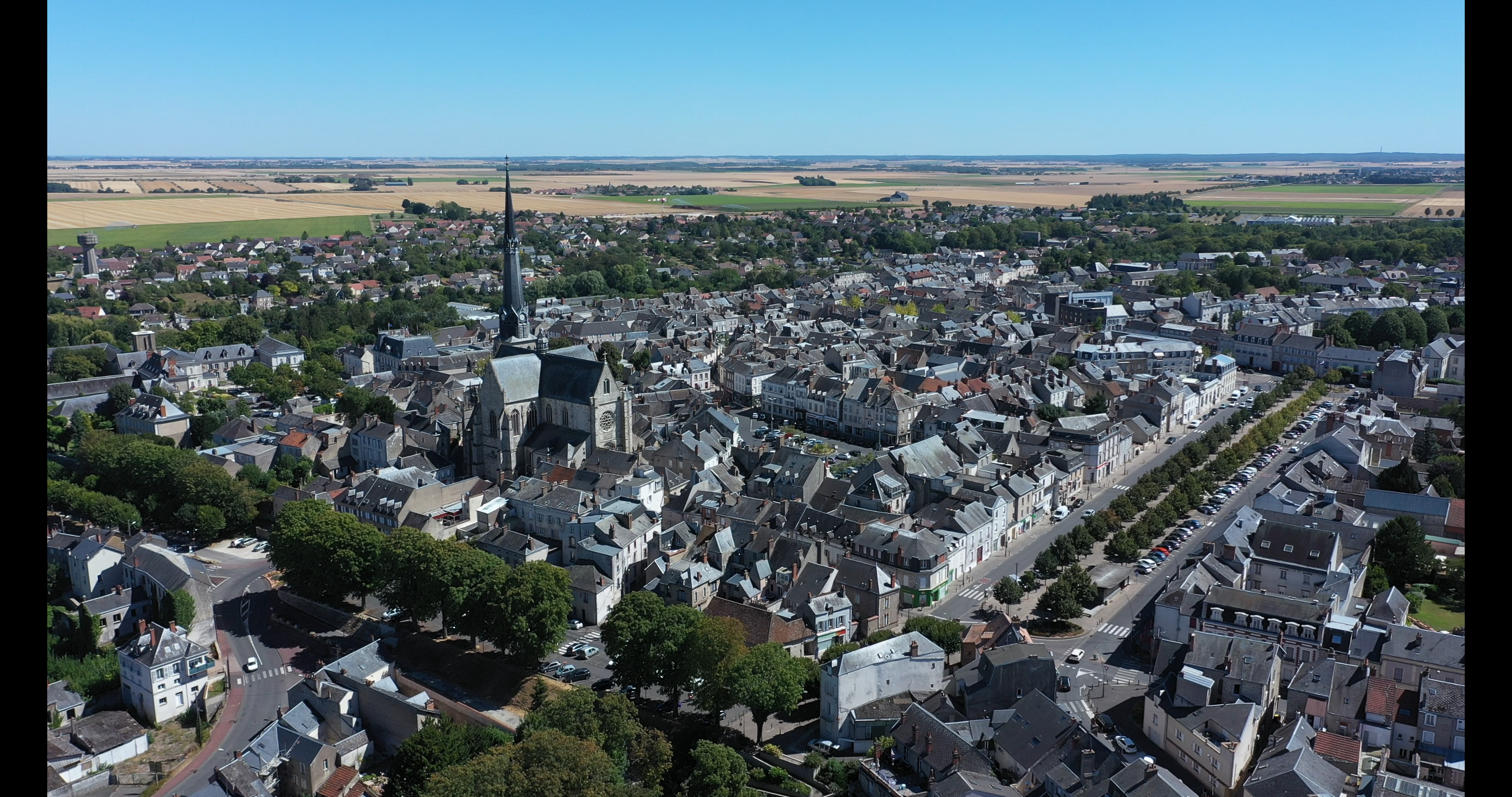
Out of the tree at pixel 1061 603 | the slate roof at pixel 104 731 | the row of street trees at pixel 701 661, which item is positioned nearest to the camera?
the row of street trees at pixel 701 661

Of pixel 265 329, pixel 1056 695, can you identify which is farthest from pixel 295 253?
pixel 1056 695

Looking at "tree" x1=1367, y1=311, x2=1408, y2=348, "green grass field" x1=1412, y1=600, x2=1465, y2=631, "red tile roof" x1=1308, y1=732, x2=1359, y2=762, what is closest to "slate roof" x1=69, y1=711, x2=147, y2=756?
"red tile roof" x1=1308, y1=732, x2=1359, y2=762

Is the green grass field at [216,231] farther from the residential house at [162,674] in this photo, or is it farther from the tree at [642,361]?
the residential house at [162,674]

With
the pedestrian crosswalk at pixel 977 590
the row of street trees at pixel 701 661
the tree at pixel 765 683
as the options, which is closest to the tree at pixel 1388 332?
the pedestrian crosswalk at pixel 977 590

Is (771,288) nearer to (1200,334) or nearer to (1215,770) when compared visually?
(1200,334)

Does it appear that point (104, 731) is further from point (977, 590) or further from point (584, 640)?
point (977, 590)

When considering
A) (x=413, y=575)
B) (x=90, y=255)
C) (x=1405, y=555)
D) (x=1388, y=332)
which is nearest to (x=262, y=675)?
(x=413, y=575)
